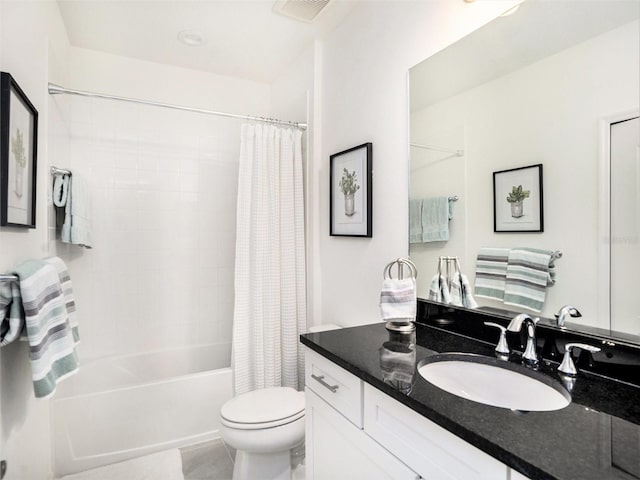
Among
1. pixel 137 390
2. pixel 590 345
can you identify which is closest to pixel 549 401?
pixel 590 345

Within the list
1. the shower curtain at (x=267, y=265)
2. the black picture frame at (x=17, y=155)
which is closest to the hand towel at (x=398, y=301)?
the shower curtain at (x=267, y=265)

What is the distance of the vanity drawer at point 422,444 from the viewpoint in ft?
2.32

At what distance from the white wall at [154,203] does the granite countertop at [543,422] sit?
2037 millimetres

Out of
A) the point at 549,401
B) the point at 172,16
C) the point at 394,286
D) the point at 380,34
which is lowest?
the point at 549,401

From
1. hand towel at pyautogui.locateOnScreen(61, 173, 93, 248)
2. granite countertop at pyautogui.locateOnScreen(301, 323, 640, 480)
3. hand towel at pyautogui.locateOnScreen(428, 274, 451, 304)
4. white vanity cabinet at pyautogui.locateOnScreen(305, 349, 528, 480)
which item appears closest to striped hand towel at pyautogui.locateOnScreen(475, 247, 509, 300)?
hand towel at pyautogui.locateOnScreen(428, 274, 451, 304)

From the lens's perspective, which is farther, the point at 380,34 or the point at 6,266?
the point at 380,34

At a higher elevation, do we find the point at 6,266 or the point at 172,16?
the point at 172,16

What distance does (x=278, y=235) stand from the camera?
2326mm

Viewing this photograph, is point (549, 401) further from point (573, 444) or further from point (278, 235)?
point (278, 235)

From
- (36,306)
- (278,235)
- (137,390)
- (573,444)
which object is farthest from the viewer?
(278,235)

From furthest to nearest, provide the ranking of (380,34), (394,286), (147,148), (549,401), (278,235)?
(147,148)
(278,235)
(380,34)
(394,286)
(549,401)

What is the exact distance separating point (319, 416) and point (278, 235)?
127 cm

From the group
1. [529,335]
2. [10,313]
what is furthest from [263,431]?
[529,335]

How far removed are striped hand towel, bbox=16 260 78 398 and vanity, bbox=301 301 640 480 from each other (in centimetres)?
84
